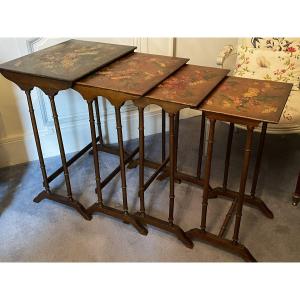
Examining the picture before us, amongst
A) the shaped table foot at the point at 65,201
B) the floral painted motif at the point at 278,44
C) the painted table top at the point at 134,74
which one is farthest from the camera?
the floral painted motif at the point at 278,44

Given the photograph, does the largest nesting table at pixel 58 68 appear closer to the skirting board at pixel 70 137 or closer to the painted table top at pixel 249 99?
the skirting board at pixel 70 137

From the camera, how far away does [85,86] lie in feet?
5.23

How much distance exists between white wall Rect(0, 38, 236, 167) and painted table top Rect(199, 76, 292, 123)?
1018mm

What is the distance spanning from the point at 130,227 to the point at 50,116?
96 cm

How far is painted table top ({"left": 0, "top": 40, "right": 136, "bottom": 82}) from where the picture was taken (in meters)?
1.65

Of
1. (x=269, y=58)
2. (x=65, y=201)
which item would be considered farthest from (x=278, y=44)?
(x=65, y=201)

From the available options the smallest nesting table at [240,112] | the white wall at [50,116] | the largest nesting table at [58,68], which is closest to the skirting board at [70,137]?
the white wall at [50,116]

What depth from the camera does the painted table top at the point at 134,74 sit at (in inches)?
61.1

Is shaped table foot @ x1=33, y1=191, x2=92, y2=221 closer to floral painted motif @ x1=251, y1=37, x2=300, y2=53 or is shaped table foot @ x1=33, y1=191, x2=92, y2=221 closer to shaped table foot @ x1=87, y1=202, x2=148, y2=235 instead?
shaped table foot @ x1=87, y1=202, x2=148, y2=235

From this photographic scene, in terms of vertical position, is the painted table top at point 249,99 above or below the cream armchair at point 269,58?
above

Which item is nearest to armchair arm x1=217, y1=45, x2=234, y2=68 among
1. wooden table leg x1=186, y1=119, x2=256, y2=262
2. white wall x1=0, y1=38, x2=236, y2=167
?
white wall x1=0, y1=38, x2=236, y2=167

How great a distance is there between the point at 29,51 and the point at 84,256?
125 cm

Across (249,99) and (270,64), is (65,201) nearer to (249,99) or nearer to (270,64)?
(249,99)

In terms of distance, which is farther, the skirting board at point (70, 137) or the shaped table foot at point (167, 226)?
the skirting board at point (70, 137)
